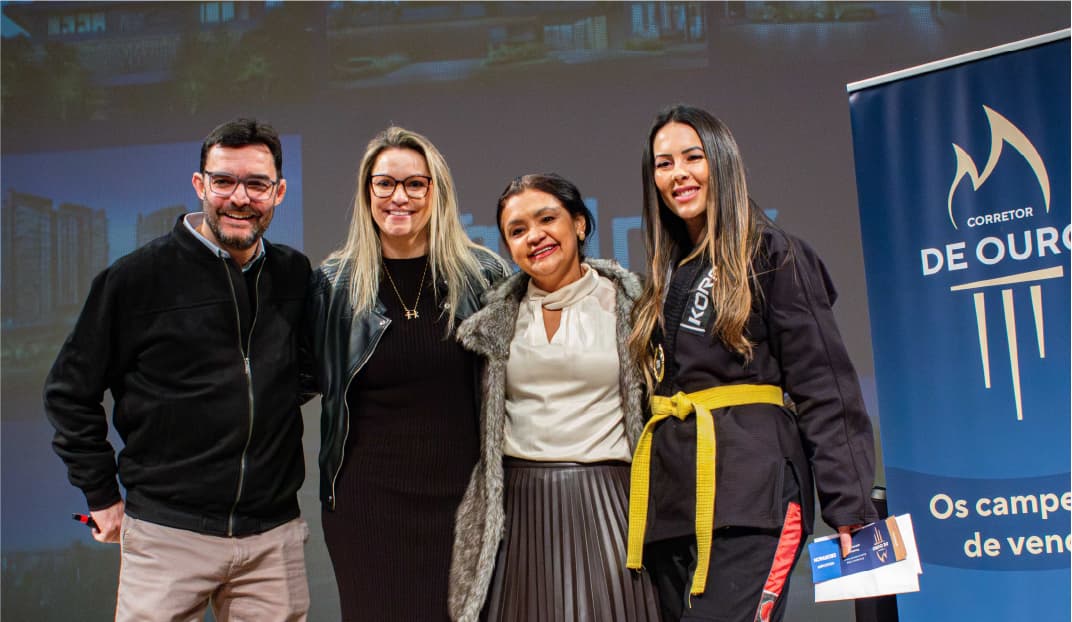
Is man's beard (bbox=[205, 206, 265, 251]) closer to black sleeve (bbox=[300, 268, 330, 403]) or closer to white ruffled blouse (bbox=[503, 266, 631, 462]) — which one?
black sleeve (bbox=[300, 268, 330, 403])

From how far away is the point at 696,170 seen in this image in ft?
6.26

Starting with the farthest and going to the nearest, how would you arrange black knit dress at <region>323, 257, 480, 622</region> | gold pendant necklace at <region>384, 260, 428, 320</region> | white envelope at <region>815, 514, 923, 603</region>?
gold pendant necklace at <region>384, 260, 428, 320</region> → black knit dress at <region>323, 257, 480, 622</region> → white envelope at <region>815, 514, 923, 603</region>

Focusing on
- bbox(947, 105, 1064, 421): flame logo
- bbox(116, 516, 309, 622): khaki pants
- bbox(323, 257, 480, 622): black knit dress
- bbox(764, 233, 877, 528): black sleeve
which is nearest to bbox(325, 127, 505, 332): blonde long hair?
bbox(323, 257, 480, 622): black knit dress

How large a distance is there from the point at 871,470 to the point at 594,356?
654 mm

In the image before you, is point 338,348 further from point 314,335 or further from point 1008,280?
point 1008,280

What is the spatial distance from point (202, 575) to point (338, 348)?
62 centimetres

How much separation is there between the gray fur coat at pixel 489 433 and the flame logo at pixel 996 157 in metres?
1.00

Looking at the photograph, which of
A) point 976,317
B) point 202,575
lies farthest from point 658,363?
point 202,575

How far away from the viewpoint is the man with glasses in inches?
84.7

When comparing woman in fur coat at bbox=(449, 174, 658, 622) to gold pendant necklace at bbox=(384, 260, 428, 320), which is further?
gold pendant necklace at bbox=(384, 260, 428, 320)

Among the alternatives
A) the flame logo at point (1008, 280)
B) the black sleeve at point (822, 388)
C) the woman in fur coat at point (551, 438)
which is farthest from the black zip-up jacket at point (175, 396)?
the flame logo at point (1008, 280)

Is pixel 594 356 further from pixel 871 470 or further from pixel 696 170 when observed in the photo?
pixel 871 470

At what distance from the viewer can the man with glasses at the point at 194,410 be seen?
2150 mm

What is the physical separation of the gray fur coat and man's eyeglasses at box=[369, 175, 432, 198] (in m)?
0.35
